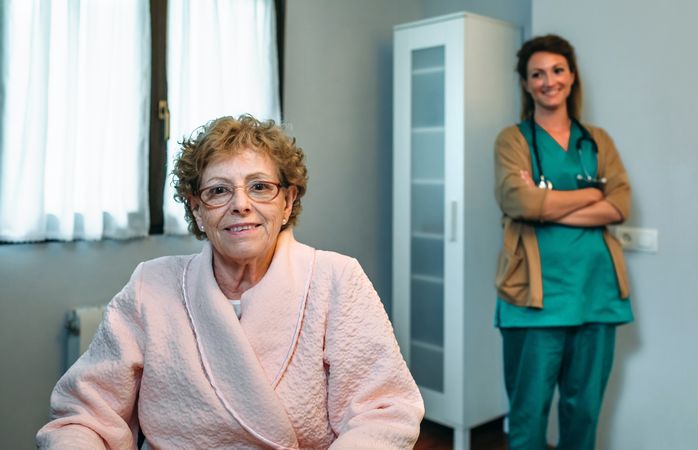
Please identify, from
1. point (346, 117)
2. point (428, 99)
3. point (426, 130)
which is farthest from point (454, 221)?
point (346, 117)

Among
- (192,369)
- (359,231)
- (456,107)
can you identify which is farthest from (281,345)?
(359,231)

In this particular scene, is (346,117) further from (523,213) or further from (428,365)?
(523,213)

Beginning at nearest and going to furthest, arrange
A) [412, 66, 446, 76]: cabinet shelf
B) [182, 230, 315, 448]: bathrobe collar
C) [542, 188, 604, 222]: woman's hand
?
[182, 230, 315, 448]: bathrobe collar, [542, 188, 604, 222]: woman's hand, [412, 66, 446, 76]: cabinet shelf

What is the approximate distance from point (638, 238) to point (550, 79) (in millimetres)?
745

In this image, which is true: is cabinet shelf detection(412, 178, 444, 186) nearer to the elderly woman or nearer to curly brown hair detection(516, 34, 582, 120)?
curly brown hair detection(516, 34, 582, 120)

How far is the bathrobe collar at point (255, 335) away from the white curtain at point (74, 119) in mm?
1221

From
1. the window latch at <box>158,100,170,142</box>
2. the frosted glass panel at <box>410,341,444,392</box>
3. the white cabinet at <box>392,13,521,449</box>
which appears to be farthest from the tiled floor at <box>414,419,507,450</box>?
the window latch at <box>158,100,170,142</box>

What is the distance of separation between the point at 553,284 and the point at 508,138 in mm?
521

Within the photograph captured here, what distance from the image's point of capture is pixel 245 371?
131 centimetres

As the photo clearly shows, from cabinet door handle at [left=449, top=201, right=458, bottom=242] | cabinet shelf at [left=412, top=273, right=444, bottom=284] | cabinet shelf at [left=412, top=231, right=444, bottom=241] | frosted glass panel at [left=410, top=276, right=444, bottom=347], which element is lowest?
frosted glass panel at [left=410, top=276, right=444, bottom=347]

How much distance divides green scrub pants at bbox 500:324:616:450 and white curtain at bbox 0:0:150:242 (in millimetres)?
1481

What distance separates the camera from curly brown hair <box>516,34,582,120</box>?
2467mm

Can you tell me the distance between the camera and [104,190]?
260cm

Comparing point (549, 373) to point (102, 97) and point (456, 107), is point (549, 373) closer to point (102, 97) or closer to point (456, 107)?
point (456, 107)
